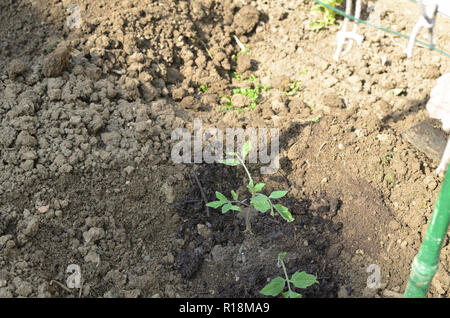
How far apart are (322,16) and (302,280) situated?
2.32 metres

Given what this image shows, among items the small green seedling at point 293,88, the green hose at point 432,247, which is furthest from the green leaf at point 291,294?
the small green seedling at point 293,88

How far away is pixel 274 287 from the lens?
2.26 metres

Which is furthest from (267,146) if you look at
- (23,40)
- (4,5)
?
(4,5)

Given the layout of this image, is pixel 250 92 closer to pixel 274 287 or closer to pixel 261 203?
pixel 261 203

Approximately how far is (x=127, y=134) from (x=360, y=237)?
145 cm

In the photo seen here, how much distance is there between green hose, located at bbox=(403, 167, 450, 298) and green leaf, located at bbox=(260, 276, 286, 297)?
56cm

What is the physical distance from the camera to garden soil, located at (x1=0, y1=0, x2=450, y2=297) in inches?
96.2

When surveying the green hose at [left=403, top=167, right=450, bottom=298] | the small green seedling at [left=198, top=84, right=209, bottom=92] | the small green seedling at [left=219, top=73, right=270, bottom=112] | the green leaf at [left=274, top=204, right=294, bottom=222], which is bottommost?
the green leaf at [left=274, top=204, right=294, bottom=222]

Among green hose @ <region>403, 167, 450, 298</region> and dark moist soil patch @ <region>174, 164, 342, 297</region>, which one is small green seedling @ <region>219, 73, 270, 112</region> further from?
green hose @ <region>403, 167, 450, 298</region>

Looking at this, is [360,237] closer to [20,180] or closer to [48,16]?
[20,180]

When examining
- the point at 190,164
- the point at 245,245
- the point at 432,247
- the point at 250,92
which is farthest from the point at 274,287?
the point at 250,92

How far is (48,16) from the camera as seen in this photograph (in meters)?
3.25

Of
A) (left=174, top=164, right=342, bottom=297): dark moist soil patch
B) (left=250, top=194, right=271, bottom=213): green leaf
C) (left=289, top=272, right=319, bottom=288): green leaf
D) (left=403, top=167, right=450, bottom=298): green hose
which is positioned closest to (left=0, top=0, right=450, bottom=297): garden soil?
(left=174, top=164, right=342, bottom=297): dark moist soil patch

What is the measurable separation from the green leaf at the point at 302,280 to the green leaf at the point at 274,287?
5 cm
